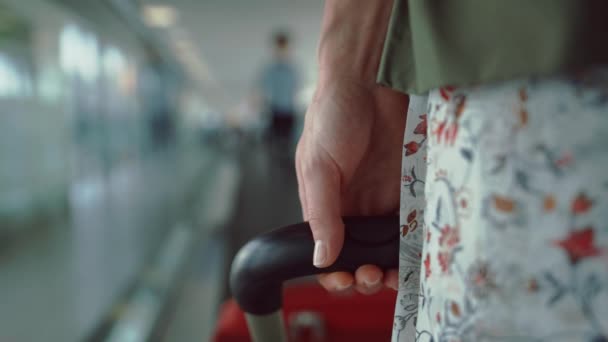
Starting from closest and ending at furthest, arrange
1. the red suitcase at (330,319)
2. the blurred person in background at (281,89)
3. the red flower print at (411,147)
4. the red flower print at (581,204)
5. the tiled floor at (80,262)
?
the red flower print at (581,204), the red flower print at (411,147), the red suitcase at (330,319), the tiled floor at (80,262), the blurred person in background at (281,89)

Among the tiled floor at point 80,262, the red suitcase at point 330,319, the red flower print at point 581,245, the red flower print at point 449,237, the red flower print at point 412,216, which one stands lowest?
the tiled floor at point 80,262

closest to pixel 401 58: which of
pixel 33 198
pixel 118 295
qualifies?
pixel 118 295

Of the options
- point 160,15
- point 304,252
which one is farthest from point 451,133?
point 160,15

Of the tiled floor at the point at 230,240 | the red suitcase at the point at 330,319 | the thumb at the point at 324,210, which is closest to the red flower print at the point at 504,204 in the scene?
the thumb at the point at 324,210

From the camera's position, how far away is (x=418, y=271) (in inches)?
22.6

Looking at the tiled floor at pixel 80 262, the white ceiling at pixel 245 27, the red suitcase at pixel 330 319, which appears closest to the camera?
the red suitcase at pixel 330 319

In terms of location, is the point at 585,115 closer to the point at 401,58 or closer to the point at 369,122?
the point at 401,58

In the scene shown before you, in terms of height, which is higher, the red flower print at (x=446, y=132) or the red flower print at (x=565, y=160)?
the red flower print at (x=446, y=132)

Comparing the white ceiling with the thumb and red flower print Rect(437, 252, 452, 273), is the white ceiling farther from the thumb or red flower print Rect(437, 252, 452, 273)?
red flower print Rect(437, 252, 452, 273)

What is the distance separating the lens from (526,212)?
0.39 m

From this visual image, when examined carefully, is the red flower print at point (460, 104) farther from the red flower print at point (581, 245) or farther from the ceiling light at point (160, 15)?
the ceiling light at point (160, 15)

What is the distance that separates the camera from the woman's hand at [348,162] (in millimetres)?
584

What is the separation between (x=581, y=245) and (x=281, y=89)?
5.71m

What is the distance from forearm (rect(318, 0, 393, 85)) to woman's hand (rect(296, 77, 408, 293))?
13mm
